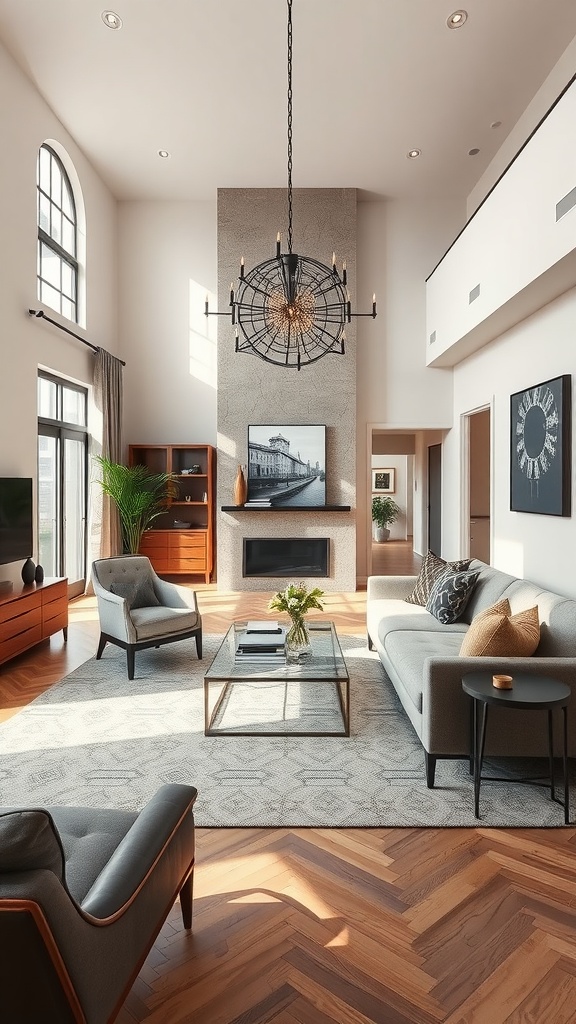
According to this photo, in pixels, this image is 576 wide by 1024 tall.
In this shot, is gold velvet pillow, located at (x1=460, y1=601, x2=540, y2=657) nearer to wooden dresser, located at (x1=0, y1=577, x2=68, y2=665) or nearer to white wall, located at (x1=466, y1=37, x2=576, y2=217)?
wooden dresser, located at (x1=0, y1=577, x2=68, y2=665)

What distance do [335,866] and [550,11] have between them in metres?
6.04

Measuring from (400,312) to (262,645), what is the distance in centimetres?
586

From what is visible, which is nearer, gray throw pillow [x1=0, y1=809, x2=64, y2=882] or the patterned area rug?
gray throw pillow [x1=0, y1=809, x2=64, y2=882]

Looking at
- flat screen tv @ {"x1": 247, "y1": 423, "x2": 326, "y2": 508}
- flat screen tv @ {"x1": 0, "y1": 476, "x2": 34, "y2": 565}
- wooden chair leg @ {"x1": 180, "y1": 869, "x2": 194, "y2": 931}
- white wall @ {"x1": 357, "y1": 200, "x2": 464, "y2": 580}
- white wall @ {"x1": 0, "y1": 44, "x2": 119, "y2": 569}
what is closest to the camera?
wooden chair leg @ {"x1": 180, "y1": 869, "x2": 194, "y2": 931}

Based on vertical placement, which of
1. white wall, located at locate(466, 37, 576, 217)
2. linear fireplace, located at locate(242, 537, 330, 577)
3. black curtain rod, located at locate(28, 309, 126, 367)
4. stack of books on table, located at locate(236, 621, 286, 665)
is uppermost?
white wall, located at locate(466, 37, 576, 217)

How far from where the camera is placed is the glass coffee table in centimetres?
349

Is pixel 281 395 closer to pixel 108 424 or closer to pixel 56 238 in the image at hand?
pixel 108 424

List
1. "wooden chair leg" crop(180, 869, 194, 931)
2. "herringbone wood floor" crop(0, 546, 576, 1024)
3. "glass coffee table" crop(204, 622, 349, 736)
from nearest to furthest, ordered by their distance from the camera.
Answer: "herringbone wood floor" crop(0, 546, 576, 1024) < "wooden chair leg" crop(180, 869, 194, 931) < "glass coffee table" crop(204, 622, 349, 736)

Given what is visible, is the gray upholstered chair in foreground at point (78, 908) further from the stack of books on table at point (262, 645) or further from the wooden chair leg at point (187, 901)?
the stack of books on table at point (262, 645)

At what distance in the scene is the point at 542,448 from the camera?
480cm

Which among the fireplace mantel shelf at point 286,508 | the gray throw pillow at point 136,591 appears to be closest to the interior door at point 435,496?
the fireplace mantel shelf at point 286,508

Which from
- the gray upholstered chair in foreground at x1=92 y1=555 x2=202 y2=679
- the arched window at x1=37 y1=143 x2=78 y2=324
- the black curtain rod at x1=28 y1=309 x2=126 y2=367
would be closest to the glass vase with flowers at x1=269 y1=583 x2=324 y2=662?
the gray upholstered chair in foreground at x1=92 y1=555 x2=202 y2=679

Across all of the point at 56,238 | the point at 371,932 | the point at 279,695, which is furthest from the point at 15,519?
the point at 371,932

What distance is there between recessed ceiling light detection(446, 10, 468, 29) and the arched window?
3.98 meters
